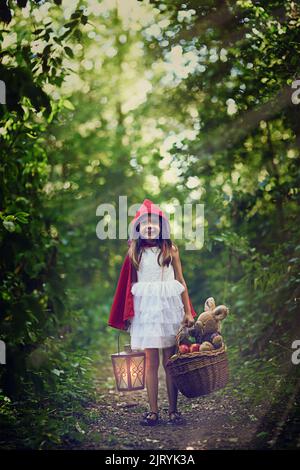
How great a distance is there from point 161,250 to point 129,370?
985 mm

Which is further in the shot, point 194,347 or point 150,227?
point 150,227

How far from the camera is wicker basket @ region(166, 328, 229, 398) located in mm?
4609

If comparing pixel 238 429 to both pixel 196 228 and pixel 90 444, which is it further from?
pixel 196 228

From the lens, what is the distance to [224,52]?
20.4 feet

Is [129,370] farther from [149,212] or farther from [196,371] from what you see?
[149,212]

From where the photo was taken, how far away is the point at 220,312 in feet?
16.1

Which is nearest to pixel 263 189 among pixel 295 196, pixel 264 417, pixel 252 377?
pixel 295 196

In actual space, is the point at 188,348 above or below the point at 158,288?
below

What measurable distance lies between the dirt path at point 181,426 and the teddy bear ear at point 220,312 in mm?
774

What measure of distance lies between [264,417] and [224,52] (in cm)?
356

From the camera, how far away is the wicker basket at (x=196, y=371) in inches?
181

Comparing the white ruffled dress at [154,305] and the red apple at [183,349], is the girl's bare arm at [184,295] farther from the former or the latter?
the red apple at [183,349]

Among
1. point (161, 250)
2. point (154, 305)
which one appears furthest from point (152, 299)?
point (161, 250)

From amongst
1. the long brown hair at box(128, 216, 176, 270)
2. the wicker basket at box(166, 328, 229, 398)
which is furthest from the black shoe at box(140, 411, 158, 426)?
the long brown hair at box(128, 216, 176, 270)
